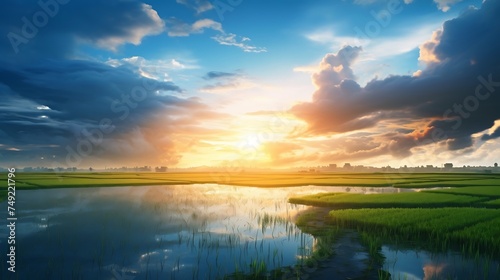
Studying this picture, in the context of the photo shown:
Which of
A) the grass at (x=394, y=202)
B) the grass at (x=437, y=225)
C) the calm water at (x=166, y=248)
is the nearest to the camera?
the calm water at (x=166, y=248)

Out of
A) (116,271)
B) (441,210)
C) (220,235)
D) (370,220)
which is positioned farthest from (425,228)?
(116,271)

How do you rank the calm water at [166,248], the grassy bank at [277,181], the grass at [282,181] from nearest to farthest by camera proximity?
the calm water at [166,248]
the grassy bank at [277,181]
the grass at [282,181]

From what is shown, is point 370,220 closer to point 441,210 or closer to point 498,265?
point 441,210

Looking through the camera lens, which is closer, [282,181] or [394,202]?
[394,202]

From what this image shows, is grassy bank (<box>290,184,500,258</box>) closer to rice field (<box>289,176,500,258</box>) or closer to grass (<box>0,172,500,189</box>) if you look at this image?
rice field (<box>289,176,500,258</box>)

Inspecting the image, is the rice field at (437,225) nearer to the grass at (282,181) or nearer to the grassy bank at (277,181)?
the grassy bank at (277,181)

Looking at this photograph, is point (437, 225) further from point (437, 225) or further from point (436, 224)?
point (436, 224)

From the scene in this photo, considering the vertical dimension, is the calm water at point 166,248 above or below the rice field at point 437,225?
below

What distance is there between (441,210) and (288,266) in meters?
18.3

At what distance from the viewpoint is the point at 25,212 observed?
27953 millimetres

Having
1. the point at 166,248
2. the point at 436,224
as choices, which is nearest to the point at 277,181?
the point at 436,224

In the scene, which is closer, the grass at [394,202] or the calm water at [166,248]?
the calm water at [166,248]

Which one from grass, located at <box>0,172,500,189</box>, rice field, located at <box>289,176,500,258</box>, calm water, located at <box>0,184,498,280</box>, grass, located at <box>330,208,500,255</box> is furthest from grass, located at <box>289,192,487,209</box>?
grass, located at <box>0,172,500,189</box>

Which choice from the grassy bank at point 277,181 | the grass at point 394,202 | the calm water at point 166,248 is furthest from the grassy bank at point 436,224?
the grassy bank at point 277,181
